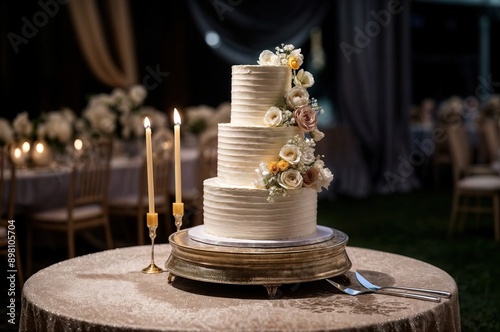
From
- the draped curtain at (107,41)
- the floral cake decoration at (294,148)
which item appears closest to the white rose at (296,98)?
the floral cake decoration at (294,148)

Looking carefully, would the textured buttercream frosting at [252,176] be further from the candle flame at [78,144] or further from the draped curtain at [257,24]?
the draped curtain at [257,24]

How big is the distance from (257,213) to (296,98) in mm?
371

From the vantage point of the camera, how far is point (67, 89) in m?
9.84

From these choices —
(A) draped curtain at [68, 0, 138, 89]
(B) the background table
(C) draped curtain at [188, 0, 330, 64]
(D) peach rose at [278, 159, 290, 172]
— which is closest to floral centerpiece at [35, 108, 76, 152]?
(B) the background table

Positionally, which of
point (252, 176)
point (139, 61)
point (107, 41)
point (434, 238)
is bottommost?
point (434, 238)

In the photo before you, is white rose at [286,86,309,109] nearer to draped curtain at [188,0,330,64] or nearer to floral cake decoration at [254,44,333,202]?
floral cake decoration at [254,44,333,202]

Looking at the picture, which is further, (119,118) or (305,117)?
(119,118)

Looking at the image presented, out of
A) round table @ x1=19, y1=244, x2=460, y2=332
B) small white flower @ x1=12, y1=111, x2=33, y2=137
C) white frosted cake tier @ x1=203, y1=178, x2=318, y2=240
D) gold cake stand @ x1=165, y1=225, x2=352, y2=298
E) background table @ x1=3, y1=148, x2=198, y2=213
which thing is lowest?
background table @ x1=3, y1=148, x2=198, y2=213

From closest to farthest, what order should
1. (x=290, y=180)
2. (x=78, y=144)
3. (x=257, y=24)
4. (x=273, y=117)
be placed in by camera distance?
(x=290, y=180) < (x=273, y=117) < (x=78, y=144) < (x=257, y=24)

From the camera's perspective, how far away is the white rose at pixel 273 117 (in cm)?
242

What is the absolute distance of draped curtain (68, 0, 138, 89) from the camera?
9.52m

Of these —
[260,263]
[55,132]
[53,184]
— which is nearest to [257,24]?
[55,132]

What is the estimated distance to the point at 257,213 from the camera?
238 centimetres

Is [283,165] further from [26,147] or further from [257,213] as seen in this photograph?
[26,147]
